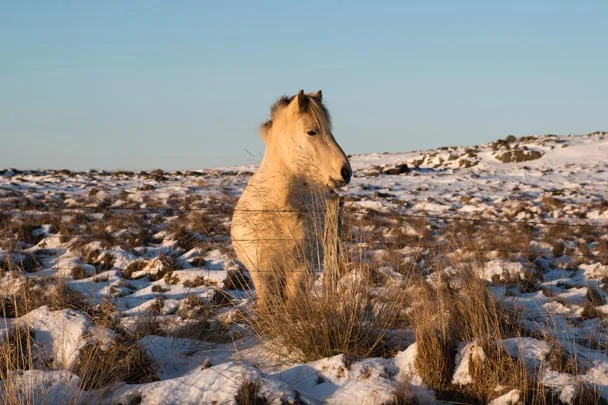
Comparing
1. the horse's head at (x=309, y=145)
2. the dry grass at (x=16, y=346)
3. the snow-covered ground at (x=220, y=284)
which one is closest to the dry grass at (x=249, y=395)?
the snow-covered ground at (x=220, y=284)

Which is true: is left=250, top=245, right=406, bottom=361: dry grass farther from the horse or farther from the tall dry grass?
the horse

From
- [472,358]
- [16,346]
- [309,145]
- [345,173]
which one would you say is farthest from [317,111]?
[16,346]

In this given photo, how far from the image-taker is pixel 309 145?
4.47 meters

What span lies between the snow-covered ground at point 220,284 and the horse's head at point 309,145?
512 mm

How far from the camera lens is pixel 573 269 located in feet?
28.0

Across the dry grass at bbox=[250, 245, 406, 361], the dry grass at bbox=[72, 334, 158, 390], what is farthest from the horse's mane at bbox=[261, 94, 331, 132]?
the dry grass at bbox=[72, 334, 158, 390]

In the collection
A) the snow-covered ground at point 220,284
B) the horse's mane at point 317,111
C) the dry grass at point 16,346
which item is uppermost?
the horse's mane at point 317,111

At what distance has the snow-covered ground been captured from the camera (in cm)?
313

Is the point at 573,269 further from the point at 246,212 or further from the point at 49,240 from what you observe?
the point at 49,240

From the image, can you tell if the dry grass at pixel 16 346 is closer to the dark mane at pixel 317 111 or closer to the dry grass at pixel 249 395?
the dry grass at pixel 249 395

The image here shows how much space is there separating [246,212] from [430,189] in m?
16.5

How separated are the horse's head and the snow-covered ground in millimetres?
512

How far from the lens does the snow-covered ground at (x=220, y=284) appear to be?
3135mm

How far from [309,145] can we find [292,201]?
47cm
